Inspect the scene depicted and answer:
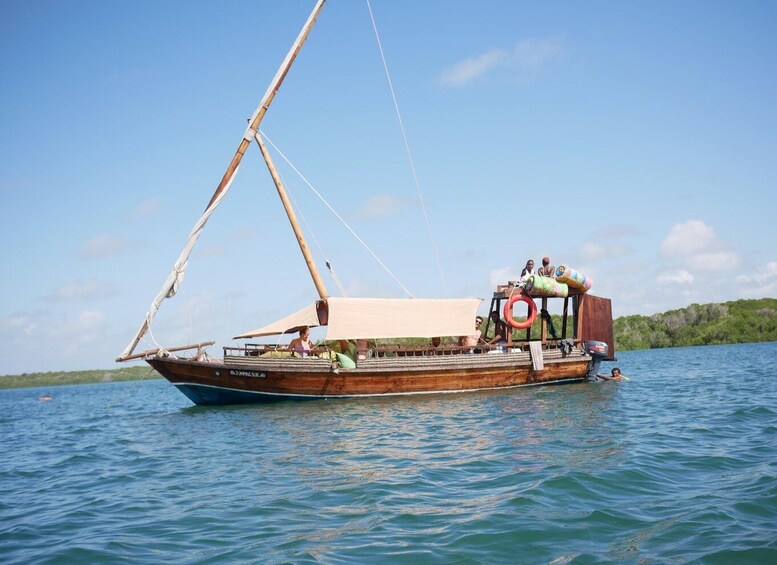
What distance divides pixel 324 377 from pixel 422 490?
13.4 metres

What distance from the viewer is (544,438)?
37.6ft

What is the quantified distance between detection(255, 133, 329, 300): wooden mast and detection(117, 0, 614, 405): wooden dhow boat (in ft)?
0.13

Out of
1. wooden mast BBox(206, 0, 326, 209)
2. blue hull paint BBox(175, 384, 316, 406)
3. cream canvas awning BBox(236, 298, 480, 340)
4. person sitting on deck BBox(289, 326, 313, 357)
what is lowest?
blue hull paint BBox(175, 384, 316, 406)

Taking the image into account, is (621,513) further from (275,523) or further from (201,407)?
(201,407)

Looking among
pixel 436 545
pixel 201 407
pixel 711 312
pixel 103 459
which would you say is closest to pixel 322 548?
pixel 436 545

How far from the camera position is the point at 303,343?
74.0ft

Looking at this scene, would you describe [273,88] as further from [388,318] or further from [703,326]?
[703,326]

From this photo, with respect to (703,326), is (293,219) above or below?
above

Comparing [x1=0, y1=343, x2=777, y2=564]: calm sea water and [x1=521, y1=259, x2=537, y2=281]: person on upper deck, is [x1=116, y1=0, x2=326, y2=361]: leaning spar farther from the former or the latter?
[x1=521, y1=259, x2=537, y2=281]: person on upper deck

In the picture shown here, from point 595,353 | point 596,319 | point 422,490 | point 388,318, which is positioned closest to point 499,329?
point 595,353

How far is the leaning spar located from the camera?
2242cm

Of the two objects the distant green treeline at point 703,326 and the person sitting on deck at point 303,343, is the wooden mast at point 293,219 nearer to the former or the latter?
the person sitting on deck at point 303,343

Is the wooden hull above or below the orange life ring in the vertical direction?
below

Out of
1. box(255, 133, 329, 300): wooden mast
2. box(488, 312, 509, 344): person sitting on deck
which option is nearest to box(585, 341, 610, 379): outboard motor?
box(488, 312, 509, 344): person sitting on deck
